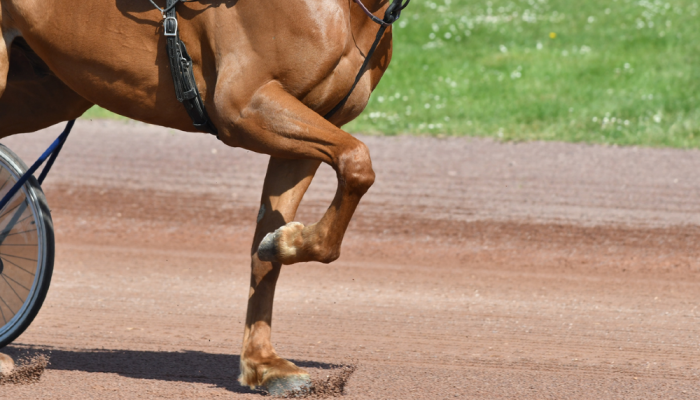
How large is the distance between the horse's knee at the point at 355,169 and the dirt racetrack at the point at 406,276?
0.98m

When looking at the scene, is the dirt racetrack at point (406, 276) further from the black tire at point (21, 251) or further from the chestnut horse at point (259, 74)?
the chestnut horse at point (259, 74)

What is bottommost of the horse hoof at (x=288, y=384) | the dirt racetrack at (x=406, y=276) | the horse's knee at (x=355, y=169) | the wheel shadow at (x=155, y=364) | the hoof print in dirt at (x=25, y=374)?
the dirt racetrack at (x=406, y=276)

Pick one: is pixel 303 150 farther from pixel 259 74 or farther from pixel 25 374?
pixel 25 374

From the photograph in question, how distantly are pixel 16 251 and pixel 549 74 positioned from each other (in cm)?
1143

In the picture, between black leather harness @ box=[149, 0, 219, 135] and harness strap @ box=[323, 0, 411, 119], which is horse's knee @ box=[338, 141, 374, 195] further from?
black leather harness @ box=[149, 0, 219, 135]

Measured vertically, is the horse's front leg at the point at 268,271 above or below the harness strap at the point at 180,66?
below

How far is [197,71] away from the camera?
3.55 m

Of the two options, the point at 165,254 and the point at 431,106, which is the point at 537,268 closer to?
the point at 165,254

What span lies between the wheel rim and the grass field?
796cm

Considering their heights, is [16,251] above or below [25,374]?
above

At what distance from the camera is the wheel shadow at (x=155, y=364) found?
4.09 meters

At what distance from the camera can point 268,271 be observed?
12.8 feet

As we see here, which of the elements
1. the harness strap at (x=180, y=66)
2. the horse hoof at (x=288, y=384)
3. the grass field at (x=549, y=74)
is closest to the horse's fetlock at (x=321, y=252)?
the horse hoof at (x=288, y=384)

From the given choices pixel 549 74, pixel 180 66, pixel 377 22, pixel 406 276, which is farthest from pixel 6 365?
pixel 549 74
